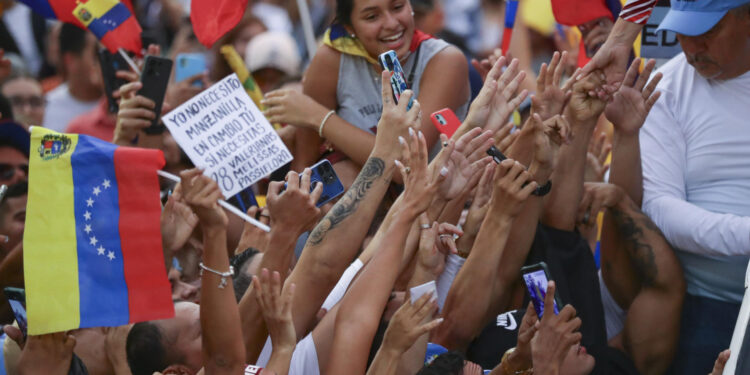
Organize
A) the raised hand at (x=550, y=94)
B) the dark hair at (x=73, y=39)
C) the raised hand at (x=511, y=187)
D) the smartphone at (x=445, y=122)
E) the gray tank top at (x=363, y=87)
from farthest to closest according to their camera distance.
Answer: the dark hair at (x=73, y=39)
the gray tank top at (x=363, y=87)
the raised hand at (x=550, y=94)
the smartphone at (x=445, y=122)
the raised hand at (x=511, y=187)

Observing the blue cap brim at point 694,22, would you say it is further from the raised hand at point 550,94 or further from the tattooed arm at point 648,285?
the tattooed arm at point 648,285

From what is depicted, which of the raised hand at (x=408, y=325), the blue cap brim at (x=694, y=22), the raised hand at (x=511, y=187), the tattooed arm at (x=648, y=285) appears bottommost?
the tattooed arm at (x=648, y=285)

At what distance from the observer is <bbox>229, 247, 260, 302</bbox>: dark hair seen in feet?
14.7

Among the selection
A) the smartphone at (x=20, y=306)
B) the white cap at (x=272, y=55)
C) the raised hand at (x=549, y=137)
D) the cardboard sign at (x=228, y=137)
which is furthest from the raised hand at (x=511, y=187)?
the white cap at (x=272, y=55)

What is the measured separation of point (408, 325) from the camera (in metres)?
3.85

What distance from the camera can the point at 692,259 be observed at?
4766 mm

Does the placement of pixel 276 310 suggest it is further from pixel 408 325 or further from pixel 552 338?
pixel 552 338

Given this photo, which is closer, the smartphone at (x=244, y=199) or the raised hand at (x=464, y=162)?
the raised hand at (x=464, y=162)

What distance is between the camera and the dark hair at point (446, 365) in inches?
151

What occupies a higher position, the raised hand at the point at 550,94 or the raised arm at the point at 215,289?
the raised hand at the point at 550,94

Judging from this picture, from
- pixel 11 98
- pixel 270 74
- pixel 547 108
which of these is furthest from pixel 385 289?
pixel 11 98

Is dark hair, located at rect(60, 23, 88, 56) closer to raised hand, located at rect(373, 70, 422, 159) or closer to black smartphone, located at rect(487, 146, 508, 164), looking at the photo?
raised hand, located at rect(373, 70, 422, 159)

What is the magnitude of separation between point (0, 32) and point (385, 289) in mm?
5745

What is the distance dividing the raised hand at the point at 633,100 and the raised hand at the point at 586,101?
91 millimetres
